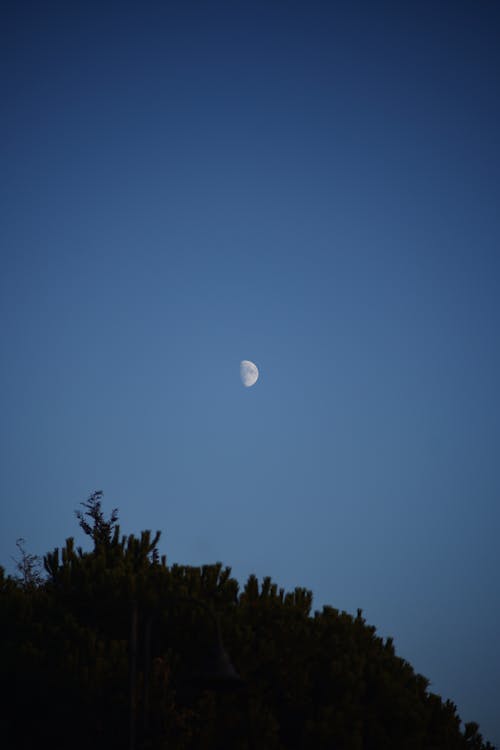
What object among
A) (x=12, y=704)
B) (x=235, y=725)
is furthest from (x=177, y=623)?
(x=12, y=704)

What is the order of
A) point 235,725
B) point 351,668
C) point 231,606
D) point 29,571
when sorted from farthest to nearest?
1. point 29,571
2. point 231,606
3. point 351,668
4. point 235,725

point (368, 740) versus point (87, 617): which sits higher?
point (87, 617)

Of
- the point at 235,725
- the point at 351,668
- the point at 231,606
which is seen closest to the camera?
the point at 235,725

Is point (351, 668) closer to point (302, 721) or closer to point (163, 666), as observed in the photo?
point (302, 721)

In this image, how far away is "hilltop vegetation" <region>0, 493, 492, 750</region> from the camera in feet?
45.9

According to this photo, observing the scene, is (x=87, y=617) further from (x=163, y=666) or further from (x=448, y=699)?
(x=448, y=699)

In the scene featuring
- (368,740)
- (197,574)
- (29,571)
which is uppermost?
(29,571)

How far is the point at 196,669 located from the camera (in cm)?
1250

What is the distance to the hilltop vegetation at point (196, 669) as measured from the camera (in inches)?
551

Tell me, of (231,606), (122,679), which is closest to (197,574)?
(231,606)

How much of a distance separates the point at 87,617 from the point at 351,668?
6372mm

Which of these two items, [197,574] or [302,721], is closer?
[302,721]

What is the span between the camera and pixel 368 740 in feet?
48.0

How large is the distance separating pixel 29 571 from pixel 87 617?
18.9 metres
